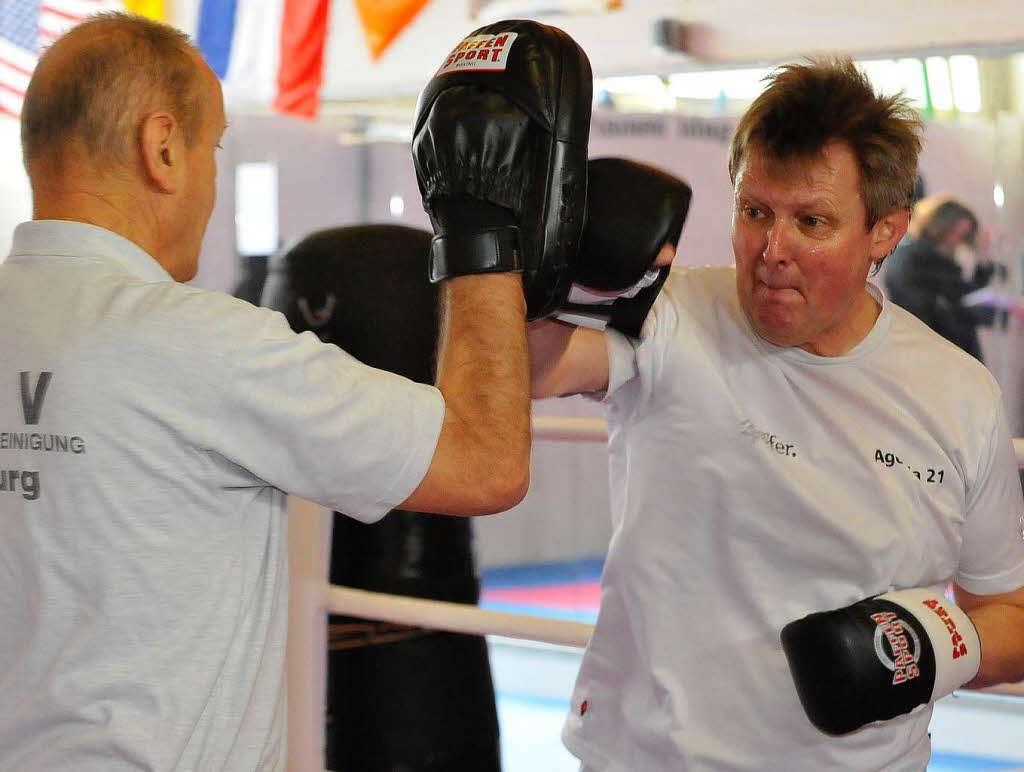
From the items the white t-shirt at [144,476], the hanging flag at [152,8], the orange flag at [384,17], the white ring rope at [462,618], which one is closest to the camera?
the white t-shirt at [144,476]

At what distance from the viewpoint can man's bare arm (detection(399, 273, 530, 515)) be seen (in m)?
1.03

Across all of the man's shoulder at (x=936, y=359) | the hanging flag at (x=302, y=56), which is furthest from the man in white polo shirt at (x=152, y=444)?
the hanging flag at (x=302, y=56)

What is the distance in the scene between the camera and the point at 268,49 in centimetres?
488

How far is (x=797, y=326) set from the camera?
1354mm

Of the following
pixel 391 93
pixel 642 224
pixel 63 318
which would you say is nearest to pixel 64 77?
pixel 63 318

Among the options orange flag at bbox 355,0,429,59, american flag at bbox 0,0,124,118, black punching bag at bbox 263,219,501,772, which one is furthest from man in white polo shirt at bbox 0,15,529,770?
american flag at bbox 0,0,124,118

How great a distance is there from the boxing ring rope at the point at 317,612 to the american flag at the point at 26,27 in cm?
388

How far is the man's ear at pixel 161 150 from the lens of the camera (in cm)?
101

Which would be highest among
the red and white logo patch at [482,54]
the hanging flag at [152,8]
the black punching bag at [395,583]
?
the hanging flag at [152,8]

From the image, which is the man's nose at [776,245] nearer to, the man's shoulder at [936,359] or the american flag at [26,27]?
the man's shoulder at [936,359]

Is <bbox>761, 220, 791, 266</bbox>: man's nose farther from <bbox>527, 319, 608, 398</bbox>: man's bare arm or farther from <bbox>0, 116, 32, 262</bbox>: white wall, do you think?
<bbox>0, 116, 32, 262</bbox>: white wall

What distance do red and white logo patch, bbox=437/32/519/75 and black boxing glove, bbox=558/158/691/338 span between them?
166 millimetres

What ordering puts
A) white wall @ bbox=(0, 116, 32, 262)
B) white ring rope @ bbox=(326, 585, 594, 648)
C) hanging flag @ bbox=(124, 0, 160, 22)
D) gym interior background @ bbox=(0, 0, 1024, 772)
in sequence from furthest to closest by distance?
white wall @ bbox=(0, 116, 32, 262) < hanging flag @ bbox=(124, 0, 160, 22) < gym interior background @ bbox=(0, 0, 1024, 772) < white ring rope @ bbox=(326, 585, 594, 648)

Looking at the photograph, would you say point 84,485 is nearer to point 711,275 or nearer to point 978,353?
point 711,275
